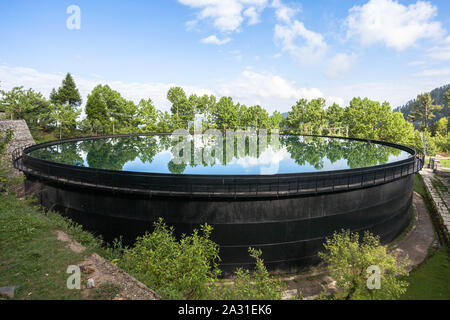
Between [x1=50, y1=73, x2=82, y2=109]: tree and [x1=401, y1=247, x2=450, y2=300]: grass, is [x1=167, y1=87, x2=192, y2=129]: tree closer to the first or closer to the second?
[x1=50, y1=73, x2=82, y2=109]: tree

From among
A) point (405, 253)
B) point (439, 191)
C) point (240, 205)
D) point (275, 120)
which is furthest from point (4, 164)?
point (275, 120)

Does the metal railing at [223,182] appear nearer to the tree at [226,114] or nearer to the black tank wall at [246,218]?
the black tank wall at [246,218]

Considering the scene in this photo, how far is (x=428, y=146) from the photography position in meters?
49.0

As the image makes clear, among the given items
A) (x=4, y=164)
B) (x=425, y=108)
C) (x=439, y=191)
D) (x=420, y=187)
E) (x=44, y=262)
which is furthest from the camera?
(x=425, y=108)

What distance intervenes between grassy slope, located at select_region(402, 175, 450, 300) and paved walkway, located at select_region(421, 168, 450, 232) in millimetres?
4018

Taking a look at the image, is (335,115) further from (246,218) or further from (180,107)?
(246,218)

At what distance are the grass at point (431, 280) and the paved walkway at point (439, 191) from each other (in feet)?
14.9

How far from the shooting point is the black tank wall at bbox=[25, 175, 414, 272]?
1249 cm

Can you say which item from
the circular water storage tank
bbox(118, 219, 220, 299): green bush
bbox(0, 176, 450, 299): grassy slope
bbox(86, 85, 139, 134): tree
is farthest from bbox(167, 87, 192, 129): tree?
bbox(118, 219, 220, 299): green bush

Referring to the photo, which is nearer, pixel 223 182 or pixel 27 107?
pixel 223 182

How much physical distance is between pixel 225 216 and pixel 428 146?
187 ft

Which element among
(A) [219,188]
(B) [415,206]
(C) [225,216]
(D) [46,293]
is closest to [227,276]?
(C) [225,216]

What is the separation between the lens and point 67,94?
61125 mm

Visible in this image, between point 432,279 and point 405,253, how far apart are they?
285 cm
